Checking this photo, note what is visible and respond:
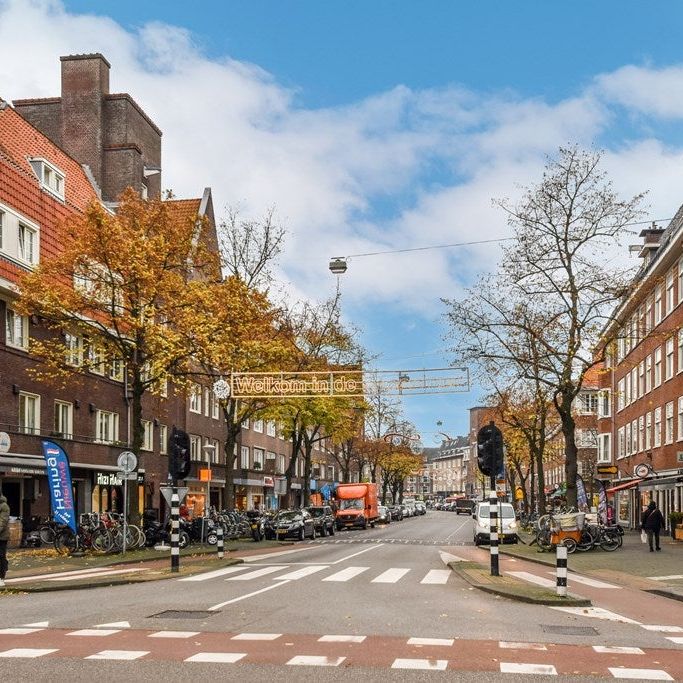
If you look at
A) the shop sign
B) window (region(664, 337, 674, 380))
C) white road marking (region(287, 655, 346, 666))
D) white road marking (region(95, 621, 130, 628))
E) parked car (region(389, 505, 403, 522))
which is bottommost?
parked car (region(389, 505, 403, 522))

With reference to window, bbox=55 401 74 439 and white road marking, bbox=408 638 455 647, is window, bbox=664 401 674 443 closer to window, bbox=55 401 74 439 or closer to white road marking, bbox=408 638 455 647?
window, bbox=55 401 74 439

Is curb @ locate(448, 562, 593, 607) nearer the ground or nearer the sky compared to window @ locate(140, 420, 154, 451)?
nearer the ground

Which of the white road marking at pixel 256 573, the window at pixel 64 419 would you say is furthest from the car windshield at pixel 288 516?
the white road marking at pixel 256 573

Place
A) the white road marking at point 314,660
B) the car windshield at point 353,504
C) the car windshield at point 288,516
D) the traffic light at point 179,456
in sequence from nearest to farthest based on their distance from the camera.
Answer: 1. the white road marking at point 314,660
2. the traffic light at point 179,456
3. the car windshield at point 288,516
4. the car windshield at point 353,504

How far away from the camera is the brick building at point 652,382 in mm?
38231

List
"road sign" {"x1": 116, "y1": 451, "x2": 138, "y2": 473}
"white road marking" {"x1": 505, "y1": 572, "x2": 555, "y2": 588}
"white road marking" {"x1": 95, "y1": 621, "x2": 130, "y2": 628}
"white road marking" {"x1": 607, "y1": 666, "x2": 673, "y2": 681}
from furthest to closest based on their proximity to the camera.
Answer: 1. "road sign" {"x1": 116, "y1": 451, "x2": 138, "y2": 473}
2. "white road marking" {"x1": 505, "y1": 572, "x2": 555, "y2": 588}
3. "white road marking" {"x1": 95, "y1": 621, "x2": 130, "y2": 628}
4. "white road marking" {"x1": 607, "y1": 666, "x2": 673, "y2": 681}

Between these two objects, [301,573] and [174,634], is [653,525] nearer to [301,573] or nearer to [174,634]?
[301,573]

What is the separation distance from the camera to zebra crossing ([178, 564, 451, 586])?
20062 millimetres

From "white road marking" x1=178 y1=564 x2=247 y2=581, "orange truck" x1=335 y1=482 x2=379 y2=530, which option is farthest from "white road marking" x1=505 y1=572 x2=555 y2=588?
"orange truck" x1=335 y1=482 x2=379 y2=530

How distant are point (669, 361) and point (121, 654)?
130 feet

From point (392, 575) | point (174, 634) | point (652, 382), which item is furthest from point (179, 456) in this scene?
point (652, 382)

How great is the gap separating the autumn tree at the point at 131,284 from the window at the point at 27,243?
4069 mm

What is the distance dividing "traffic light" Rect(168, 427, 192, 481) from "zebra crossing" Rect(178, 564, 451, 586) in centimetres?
238

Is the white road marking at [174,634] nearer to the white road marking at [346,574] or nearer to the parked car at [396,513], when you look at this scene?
the white road marking at [346,574]
